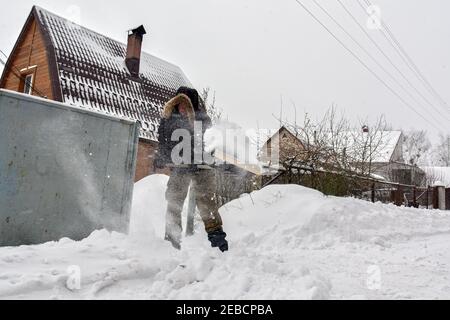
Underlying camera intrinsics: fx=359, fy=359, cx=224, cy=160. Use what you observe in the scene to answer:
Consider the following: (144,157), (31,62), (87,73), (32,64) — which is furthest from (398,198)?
(31,62)

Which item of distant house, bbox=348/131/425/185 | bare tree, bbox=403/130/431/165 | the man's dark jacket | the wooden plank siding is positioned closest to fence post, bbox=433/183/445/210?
distant house, bbox=348/131/425/185

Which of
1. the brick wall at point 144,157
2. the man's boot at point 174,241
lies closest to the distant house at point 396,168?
the brick wall at point 144,157

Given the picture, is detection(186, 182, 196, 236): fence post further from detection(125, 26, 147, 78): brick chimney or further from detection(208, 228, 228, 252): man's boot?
detection(125, 26, 147, 78): brick chimney

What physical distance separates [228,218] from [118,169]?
1.96 metres

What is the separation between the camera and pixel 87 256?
2.77 m

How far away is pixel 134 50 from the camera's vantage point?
1728cm

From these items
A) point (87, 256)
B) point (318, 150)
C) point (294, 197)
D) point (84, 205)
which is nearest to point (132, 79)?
point (318, 150)

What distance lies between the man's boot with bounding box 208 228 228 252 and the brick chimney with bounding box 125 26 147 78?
1466 centimetres

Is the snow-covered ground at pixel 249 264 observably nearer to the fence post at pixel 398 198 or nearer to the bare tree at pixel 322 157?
the bare tree at pixel 322 157

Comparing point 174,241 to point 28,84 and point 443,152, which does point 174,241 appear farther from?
point 443,152

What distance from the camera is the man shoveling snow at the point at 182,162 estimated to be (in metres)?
3.42

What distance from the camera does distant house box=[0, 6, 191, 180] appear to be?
13500 millimetres
